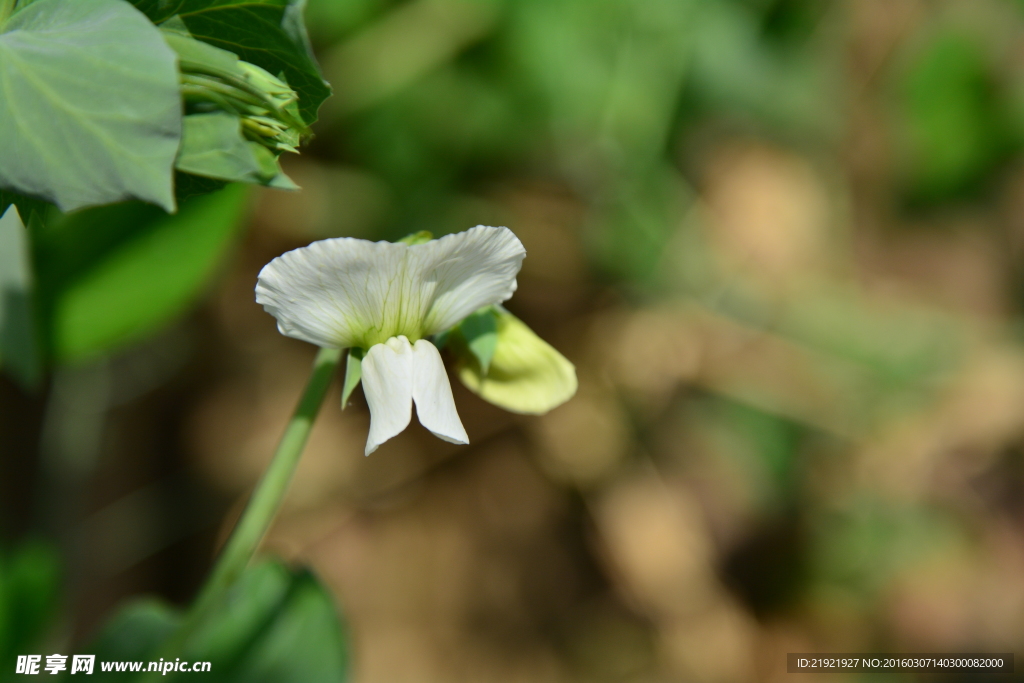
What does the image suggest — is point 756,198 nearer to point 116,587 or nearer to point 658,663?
point 658,663

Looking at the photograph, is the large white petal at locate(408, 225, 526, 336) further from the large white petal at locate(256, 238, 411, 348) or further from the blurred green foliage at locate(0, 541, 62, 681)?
the blurred green foliage at locate(0, 541, 62, 681)

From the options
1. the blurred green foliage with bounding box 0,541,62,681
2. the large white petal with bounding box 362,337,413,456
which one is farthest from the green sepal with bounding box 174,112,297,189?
the blurred green foliage with bounding box 0,541,62,681

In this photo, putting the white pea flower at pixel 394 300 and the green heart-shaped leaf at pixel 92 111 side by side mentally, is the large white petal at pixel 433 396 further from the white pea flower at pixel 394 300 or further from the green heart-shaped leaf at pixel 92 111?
the green heart-shaped leaf at pixel 92 111

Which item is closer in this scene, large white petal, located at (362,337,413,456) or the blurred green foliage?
large white petal, located at (362,337,413,456)

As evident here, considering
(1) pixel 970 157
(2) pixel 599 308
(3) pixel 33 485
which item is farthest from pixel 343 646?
(1) pixel 970 157

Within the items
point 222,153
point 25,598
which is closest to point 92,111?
point 222,153

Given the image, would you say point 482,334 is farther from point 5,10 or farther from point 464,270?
point 5,10

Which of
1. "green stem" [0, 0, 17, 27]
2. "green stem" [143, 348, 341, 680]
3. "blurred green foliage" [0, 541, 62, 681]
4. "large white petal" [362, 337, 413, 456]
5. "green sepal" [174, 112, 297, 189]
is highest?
"green stem" [0, 0, 17, 27]
